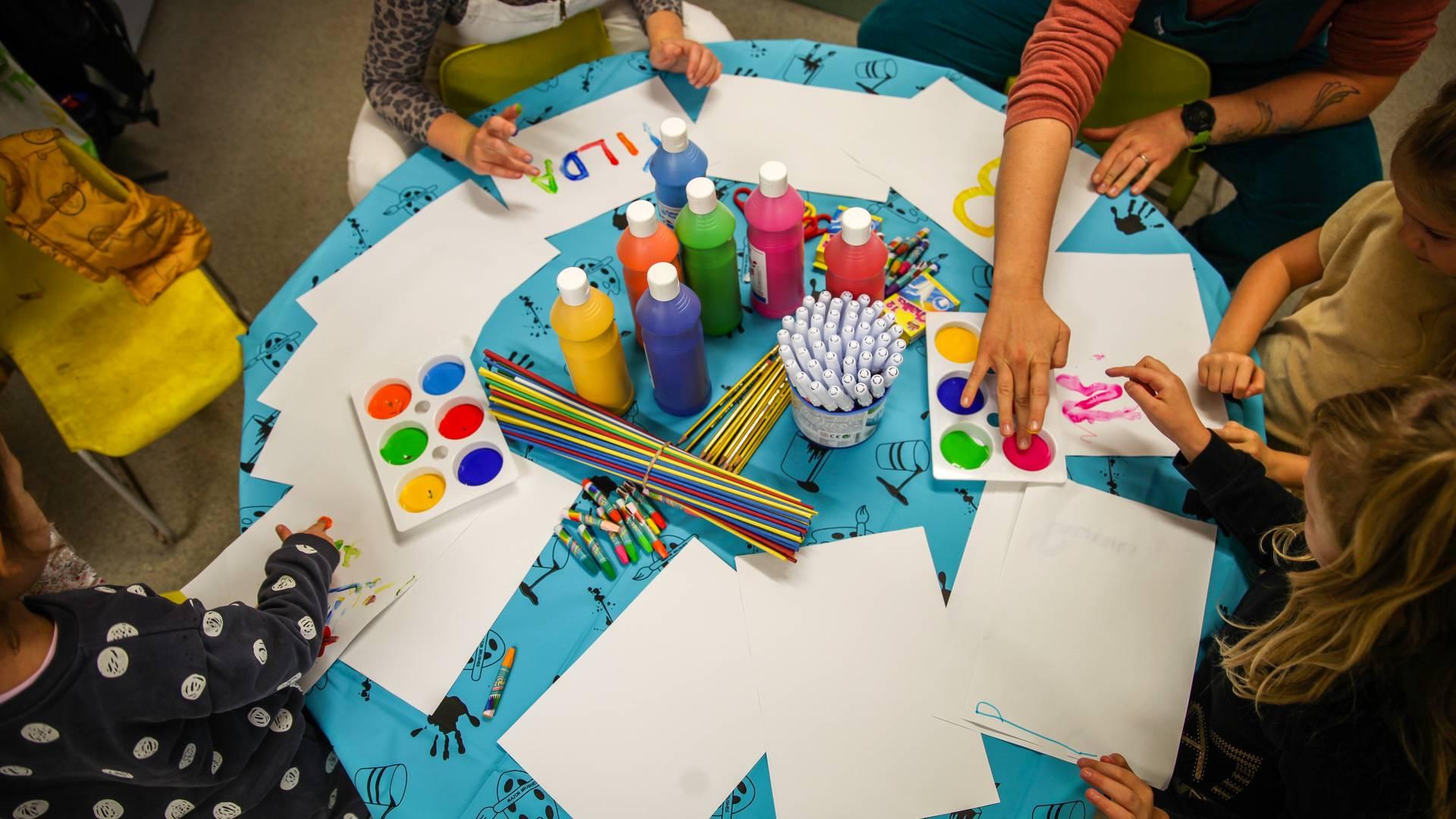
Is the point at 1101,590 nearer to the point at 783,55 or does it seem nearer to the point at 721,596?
the point at 721,596

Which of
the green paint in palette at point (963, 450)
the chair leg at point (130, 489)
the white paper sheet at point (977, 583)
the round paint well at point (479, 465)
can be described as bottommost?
the chair leg at point (130, 489)

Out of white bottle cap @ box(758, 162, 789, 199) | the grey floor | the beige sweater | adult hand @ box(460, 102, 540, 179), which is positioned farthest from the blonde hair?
the grey floor

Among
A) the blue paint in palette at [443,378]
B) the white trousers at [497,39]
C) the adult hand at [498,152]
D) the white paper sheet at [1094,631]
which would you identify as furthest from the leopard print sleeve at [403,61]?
the white paper sheet at [1094,631]

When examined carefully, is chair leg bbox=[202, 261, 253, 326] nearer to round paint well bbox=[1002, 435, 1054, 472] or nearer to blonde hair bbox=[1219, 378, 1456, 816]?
round paint well bbox=[1002, 435, 1054, 472]

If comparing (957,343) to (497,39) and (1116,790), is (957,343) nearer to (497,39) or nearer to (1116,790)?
(1116,790)

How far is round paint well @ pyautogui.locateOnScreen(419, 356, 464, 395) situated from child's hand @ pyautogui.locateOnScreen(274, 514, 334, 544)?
0.60 feet

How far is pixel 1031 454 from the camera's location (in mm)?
898

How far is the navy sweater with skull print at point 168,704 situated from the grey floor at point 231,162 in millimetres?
922

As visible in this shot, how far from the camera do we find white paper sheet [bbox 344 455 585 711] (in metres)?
0.81

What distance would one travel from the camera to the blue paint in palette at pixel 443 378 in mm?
967

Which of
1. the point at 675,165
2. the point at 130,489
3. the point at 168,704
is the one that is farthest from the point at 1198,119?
the point at 130,489

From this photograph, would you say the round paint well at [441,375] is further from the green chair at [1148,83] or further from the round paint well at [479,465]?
the green chair at [1148,83]

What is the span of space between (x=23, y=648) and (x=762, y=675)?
0.67m

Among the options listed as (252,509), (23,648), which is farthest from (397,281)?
(23,648)
